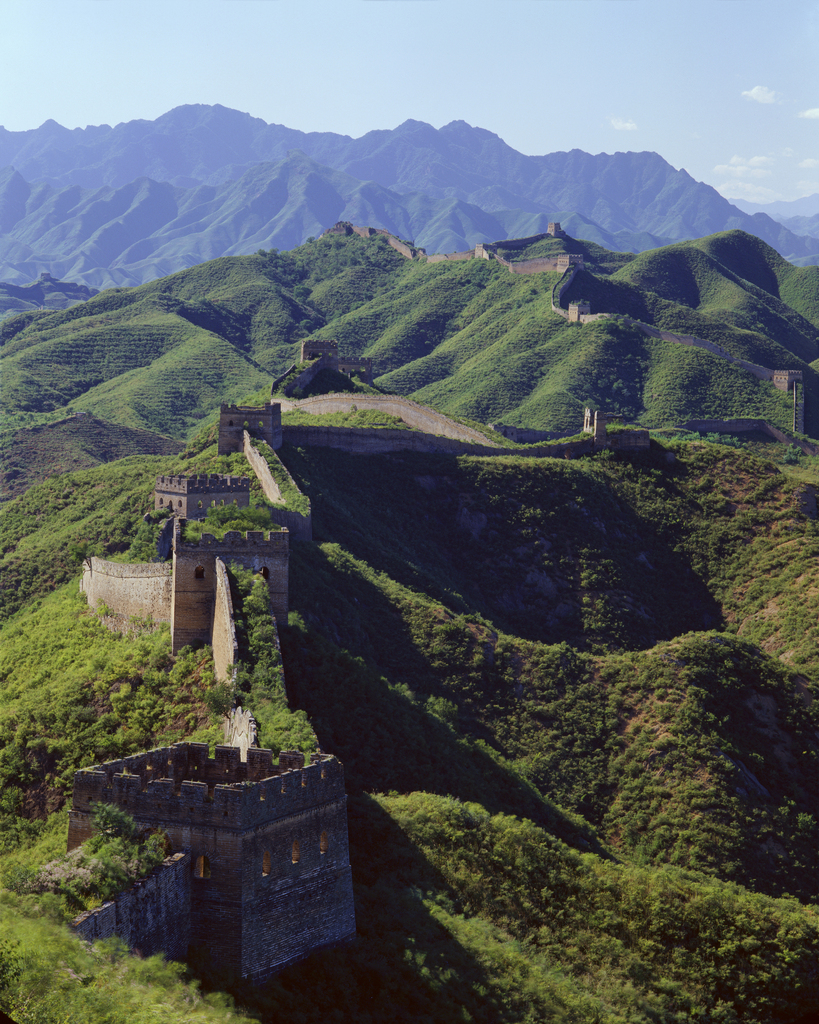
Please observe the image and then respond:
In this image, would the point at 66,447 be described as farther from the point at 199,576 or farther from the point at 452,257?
the point at 199,576

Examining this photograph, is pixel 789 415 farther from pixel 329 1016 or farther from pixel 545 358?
pixel 329 1016

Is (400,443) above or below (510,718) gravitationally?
above

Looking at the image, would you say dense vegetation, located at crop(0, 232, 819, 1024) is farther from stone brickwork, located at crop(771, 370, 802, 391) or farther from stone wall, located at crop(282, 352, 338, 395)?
stone brickwork, located at crop(771, 370, 802, 391)

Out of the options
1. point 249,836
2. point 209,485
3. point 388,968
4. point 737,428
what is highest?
point 737,428

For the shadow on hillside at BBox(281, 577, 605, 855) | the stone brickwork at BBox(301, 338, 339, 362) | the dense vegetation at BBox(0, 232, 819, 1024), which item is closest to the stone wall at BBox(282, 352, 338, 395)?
the stone brickwork at BBox(301, 338, 339, 362)

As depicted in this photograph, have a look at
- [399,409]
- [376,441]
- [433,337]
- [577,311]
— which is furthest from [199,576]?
[433,337]

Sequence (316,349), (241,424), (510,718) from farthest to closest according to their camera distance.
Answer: (316,349) < (241,424) < (510,718)

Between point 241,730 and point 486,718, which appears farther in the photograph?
point 486,718

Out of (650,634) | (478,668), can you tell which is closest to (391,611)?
(478,668)
